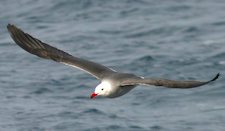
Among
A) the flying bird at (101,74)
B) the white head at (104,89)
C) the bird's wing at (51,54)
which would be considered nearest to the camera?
the flying bird at (101,74)

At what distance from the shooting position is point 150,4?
30594mm

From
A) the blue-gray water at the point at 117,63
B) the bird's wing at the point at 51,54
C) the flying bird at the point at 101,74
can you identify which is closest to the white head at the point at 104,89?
the flying bird at the point at 101,74

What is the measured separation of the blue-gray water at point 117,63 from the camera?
20703mm

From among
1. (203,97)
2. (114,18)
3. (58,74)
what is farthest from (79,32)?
(203,97)

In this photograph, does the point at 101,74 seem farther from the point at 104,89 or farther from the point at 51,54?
the point at 51,54

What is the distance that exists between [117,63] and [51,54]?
22.4 feet

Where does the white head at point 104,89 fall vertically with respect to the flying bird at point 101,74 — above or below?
below

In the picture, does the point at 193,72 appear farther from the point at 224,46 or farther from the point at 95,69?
the point at 95,69

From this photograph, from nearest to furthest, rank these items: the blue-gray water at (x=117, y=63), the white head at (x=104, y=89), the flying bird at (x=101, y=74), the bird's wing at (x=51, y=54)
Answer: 1. the flying bird at (x=101, y=74)
2. the white head at (x=104, y=89)
3. the bird's wing at (x=51, y=54)
4. the blue-gray water at (x=117, y=63)

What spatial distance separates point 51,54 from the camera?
58.2ft

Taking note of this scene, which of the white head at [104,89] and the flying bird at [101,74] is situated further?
the white head at [104,89]

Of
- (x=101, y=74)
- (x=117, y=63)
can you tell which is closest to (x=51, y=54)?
(x=101, y=74)

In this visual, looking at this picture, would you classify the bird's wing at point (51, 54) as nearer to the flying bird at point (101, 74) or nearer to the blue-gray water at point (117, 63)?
the flying bird at point (101, 74)

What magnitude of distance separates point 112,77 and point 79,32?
1119cm
